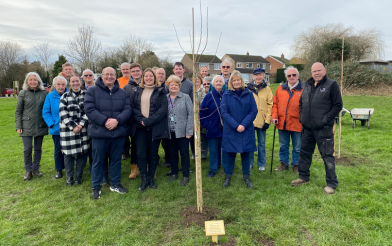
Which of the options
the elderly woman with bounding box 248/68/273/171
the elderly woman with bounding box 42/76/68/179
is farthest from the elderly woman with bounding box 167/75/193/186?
the elderly woman with bounding box 42/76/68/179

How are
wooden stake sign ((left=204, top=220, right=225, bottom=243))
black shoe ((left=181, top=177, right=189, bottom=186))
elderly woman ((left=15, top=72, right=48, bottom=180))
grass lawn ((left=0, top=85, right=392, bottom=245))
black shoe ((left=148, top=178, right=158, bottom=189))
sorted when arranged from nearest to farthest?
wooden stake sign ((left=204, top=220, right=225, bottom=243)) → grass lawn ((left=0, top=85, right=392, bottom=245)) → black shoe ((left=148, top=178, right=158, bottom=189)) → black shoe ((left=181, top=177, right=189, bottom=186)) → elderly woman ((left=15, top=72, right=48, bottom=180))

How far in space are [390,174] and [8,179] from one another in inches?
328

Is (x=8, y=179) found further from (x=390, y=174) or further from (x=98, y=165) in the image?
(x=390, y=174)

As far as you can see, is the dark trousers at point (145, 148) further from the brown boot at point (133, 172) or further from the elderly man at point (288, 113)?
the elderly man at point (288, 113)

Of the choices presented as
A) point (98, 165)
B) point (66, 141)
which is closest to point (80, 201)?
point (98, 165)

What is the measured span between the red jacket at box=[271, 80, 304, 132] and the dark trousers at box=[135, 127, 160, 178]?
2.75 m

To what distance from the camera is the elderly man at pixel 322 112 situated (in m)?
4.11

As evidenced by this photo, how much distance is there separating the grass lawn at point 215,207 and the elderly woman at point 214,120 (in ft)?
1.38

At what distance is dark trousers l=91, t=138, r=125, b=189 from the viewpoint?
14.1ft

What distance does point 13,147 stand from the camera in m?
8.53

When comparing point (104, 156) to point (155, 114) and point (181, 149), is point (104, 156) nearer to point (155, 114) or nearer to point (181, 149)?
point (155, 114)

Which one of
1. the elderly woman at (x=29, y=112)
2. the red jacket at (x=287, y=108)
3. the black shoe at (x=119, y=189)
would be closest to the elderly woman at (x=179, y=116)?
the black shoe at (x=119, y=189)

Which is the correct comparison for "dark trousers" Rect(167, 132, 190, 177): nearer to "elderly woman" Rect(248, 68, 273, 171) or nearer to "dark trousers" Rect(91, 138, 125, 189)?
"dark trousers" Rect(91, 138, 125, 189)

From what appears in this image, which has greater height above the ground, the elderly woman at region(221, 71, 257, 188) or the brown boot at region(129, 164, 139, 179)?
the elderly woman at region(221, 71, 257, 188)
